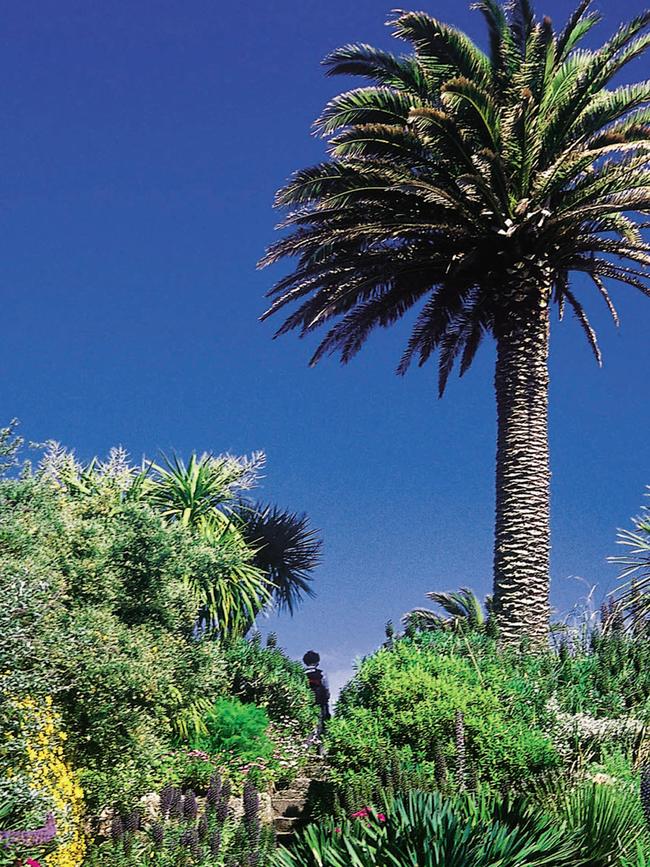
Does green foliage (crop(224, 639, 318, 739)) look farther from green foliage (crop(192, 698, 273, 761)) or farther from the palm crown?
the palm crown

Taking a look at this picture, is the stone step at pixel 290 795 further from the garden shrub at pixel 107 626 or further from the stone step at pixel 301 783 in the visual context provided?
the garden shrub at pixel 107 626

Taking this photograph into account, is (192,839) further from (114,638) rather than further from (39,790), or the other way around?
(114,638)

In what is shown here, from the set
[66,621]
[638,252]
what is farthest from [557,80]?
[66,621]

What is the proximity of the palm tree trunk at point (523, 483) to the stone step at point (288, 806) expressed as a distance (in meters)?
4.75

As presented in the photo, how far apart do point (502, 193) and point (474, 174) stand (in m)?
0.75

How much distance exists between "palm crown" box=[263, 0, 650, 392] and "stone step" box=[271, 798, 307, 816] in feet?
29.3

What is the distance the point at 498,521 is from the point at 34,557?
846 centimetres

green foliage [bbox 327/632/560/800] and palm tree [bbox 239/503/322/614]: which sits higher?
palm tree [bbox 239/503/322/614]

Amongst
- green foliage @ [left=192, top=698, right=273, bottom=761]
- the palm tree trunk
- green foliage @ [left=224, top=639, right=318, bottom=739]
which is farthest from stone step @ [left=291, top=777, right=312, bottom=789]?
the palm tree trunk

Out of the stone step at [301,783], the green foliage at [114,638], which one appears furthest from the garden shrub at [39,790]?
the stone step at [301,783]

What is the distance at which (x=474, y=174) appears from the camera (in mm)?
16828

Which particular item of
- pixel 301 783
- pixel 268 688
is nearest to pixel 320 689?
pixel 268 688

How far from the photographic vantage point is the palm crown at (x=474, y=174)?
16984mm

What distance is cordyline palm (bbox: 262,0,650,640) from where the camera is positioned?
17.0m
